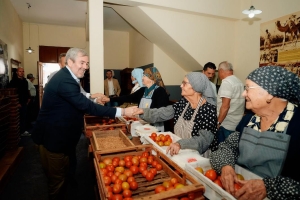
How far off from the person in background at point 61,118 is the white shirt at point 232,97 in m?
2.02

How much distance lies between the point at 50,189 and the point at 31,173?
1.75 metres

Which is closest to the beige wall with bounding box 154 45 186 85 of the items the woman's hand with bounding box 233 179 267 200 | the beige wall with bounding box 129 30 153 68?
the beige wall with bounding box 129 30 153 68

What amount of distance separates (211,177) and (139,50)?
23.7 ft

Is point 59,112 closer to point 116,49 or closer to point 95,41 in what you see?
point 95,41

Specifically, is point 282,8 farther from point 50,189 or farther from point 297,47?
point 50,189

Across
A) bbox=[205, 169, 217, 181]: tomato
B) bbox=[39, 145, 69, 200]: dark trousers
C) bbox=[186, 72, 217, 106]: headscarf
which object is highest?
bbox=[186, 72, 217, 106]: headscarf

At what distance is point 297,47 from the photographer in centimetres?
371

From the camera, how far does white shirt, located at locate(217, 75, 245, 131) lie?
3133mm

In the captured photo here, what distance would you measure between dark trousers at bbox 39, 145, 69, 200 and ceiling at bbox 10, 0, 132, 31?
5314mm

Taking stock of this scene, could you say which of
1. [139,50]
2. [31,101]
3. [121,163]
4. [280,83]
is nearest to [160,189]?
[121,163]

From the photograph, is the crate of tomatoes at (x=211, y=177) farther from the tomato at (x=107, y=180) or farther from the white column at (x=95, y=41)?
the white column at (x=95, y=41)

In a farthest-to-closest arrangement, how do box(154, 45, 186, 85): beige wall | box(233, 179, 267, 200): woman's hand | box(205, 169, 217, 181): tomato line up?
1. box(154, 45, 186, 85): beige wall
2. box(205, 169, 217, 181): tomato
3. box(233, 179, 267, 200): woman's hand

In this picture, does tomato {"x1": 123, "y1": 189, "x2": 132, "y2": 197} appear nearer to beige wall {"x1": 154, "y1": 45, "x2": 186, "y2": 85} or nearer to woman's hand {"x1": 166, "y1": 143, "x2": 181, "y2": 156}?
woman's hand {"x1": 166, "y1": 143, "x2": 181, "y2": 156}

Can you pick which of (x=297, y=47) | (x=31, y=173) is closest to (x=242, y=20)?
(x=297, y=47)
